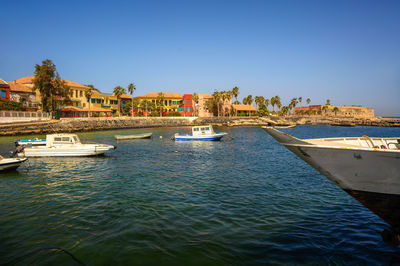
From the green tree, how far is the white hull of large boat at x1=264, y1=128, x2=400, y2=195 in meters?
74.3

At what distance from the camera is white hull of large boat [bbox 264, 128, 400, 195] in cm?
702

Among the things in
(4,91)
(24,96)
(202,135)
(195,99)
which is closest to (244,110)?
(195,99)

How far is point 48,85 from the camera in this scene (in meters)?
65.0

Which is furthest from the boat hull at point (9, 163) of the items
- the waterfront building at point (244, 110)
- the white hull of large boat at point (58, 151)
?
the waterfront building at point (244, 110)

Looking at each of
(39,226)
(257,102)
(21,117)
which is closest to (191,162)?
(39,226)

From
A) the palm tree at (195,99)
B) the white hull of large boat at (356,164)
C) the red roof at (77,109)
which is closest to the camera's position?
the white hull of large boat at (356,164)

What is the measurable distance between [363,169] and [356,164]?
257 millimetres

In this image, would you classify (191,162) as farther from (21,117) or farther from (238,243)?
(21,117)

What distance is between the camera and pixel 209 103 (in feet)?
365

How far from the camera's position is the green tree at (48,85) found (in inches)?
2509

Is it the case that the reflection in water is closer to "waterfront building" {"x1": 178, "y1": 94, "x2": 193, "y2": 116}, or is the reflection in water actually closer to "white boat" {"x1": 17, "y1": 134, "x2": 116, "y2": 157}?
"white boat" {"x1": 17, "y1": 134, "x2": 116, "y2": 157}

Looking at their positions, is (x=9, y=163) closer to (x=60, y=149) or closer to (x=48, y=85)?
(x=60, y=149)

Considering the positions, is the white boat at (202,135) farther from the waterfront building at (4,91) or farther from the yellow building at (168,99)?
the yellow building at (168,99)

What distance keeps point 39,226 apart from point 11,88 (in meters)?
69.4
